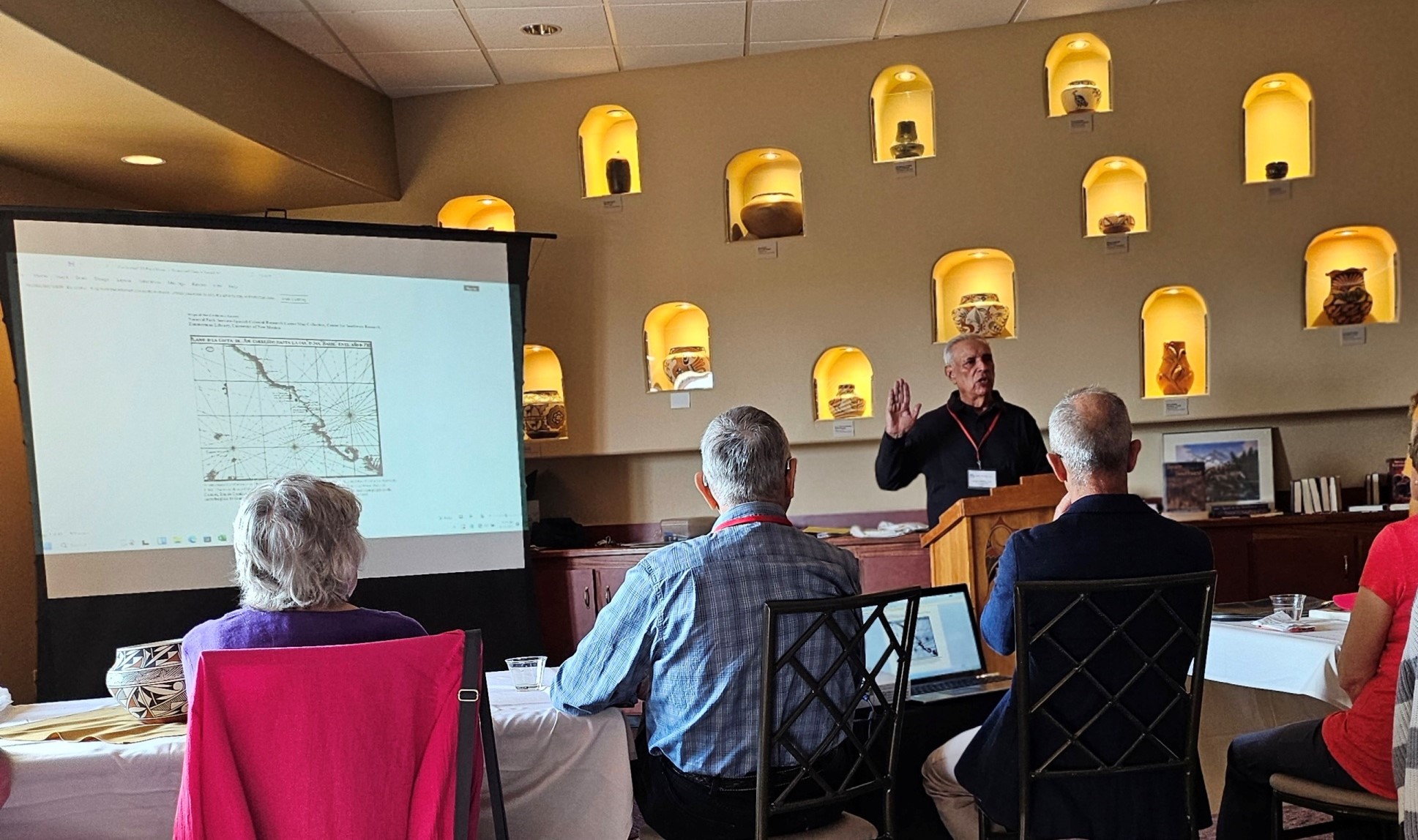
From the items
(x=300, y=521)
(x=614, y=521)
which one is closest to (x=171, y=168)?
→ (x=614, y=521)

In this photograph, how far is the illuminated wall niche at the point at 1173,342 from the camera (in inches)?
206

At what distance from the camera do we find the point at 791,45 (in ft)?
17.6

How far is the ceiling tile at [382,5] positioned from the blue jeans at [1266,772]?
3.99 meters

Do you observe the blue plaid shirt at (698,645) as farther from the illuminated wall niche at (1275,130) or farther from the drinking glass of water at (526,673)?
the illuminated wall niche at (1275,130)

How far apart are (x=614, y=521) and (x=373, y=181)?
2.15 metres

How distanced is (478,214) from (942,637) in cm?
419

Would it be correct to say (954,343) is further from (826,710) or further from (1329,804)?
(826,710)

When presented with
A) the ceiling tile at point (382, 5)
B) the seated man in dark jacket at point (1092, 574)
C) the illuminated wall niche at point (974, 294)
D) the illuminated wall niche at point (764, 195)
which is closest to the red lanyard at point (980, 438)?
the illuminated wall niche at point (974, 294)

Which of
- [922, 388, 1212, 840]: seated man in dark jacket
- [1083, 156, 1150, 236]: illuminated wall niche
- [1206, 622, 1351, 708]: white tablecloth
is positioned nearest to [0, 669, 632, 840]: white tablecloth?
[922, 388, 1212, 840]: seated man in dark jacket

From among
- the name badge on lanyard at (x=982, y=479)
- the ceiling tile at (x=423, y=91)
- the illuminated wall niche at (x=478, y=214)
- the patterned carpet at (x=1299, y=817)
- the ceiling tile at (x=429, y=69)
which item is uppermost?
the ceiling tile at (x=429, y=69)

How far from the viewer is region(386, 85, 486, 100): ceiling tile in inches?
224

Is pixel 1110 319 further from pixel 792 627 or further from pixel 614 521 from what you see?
pixel 792 627

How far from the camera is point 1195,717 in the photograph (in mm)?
2178

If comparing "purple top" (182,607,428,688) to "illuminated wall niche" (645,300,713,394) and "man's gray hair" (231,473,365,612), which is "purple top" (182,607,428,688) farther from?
"illuminated wall niche" (645,300,713,394)
